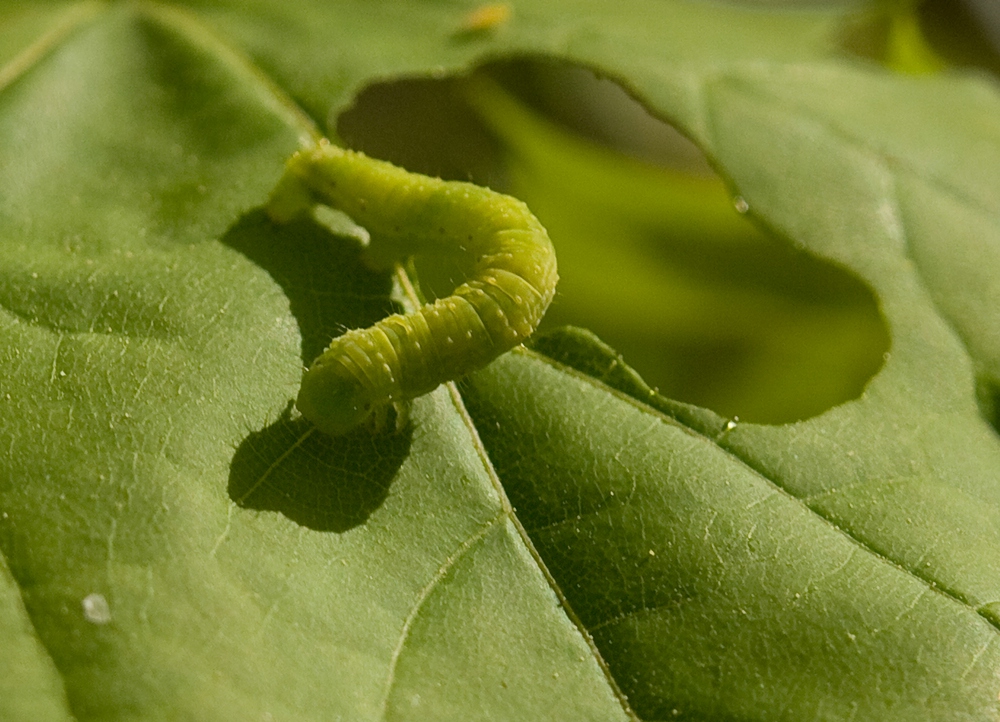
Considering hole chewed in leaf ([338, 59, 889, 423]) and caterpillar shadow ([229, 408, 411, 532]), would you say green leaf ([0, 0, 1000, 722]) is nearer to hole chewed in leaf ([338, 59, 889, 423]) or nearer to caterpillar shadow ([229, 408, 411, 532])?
caterpillar shadow ([229, 408, 411, 532])

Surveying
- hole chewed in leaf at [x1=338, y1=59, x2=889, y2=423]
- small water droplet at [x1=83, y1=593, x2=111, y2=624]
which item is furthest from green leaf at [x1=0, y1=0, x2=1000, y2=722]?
hole chewed in leaf at [x1=338, y1=59, x2=889, y2=423]

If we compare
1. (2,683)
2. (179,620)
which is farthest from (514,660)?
(2,683)

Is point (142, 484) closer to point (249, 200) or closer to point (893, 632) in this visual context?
point (249, 200)

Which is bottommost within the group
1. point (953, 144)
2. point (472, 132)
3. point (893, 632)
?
point (472, 132)

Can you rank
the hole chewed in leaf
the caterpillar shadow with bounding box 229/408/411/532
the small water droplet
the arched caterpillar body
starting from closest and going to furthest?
the small water droplet
the caterpillar shadow with bounding box 229/408/411/532
the arched caterpillar body
the hole chewed in leaf

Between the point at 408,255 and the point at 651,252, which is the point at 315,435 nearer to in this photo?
the point at 408,255

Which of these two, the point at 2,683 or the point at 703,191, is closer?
the point at 2,683

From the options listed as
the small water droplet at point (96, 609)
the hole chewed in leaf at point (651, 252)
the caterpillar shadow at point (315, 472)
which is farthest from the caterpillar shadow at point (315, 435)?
the hole chewed in leaf at point (651, 252)
